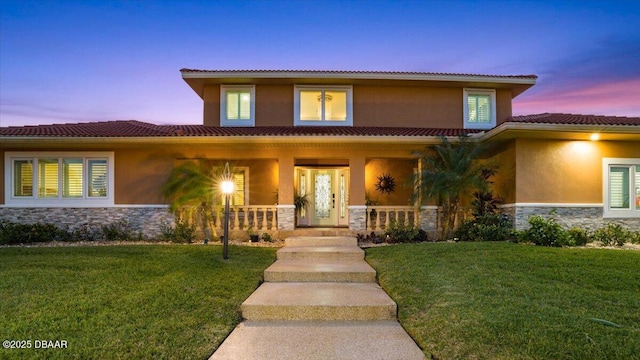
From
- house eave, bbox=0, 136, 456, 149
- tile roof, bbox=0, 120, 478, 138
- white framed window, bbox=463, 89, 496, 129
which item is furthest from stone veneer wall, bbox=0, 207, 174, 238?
white framed window, bbox=463, 89, 496, 129

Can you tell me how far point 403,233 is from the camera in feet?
37.3

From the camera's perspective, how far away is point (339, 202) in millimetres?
14398

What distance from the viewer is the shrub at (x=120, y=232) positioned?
38.4 feet

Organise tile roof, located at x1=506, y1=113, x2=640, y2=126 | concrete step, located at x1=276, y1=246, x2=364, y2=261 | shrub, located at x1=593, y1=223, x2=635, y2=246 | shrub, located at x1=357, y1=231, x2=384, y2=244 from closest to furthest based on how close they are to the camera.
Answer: concrete step, located at x1=276, y1=246, x2=364, y2=261
shrub, located at x1=593, y1=223, x2=635, y2=246
tile roof, located at x1=506, y1=113, x2=640, y2=126
shrub, located at x1=357, y1=231, x2=384, y2=244

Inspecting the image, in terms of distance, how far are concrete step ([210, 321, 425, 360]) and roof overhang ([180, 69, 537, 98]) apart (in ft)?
32.2

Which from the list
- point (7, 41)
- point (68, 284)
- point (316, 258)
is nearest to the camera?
point (68, 284)

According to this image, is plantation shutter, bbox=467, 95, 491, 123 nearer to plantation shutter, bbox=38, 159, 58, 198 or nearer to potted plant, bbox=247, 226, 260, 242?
potted plant, bbox=247, 226, 260, 242

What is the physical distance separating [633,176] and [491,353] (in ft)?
33.6

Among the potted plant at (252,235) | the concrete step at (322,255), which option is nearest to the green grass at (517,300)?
the concrete step at (322,255)

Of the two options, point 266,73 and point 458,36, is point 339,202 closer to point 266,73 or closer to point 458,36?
point 266,73

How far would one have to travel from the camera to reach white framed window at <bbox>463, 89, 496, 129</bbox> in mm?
14062

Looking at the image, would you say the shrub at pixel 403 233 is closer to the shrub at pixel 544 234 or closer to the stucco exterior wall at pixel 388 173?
the shrub at pixel 544 234

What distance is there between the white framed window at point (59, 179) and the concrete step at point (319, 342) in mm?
9276

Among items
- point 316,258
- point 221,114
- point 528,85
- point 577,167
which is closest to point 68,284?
point 316,258
